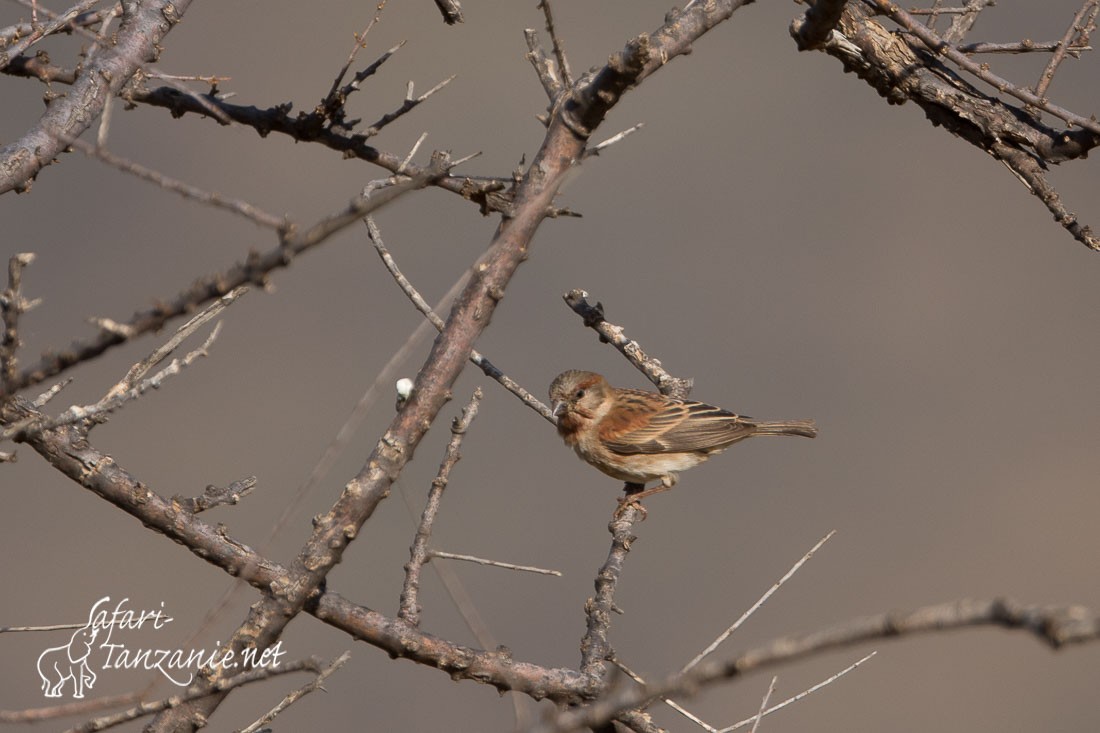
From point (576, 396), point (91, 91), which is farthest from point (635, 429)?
point (91, 91)

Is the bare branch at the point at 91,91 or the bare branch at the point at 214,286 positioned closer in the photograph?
the bare branch at the point at 214,286

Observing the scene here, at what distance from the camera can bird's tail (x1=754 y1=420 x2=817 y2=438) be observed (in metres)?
6.15

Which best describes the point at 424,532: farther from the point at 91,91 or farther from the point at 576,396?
the point at 576,396

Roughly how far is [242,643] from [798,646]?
1543mm

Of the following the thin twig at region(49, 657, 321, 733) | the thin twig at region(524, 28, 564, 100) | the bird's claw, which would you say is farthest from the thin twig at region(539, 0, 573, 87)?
the bird's claw

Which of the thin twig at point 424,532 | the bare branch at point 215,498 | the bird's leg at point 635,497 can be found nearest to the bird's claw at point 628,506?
the bird's leg at point 635,497

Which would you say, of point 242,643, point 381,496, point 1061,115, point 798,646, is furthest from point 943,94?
point 798,646

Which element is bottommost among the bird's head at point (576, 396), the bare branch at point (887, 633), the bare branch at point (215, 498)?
the bare branch at point (887, 633)

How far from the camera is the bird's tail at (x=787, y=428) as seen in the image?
20.2ft

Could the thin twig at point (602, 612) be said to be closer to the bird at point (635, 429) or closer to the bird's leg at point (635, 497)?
the bird's leg at point (635, 497)

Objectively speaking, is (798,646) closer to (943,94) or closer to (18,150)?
(18,150)

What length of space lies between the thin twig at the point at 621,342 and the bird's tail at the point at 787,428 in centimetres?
132

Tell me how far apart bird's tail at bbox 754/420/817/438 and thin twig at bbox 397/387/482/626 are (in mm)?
3370

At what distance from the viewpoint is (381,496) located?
234 centimetres
